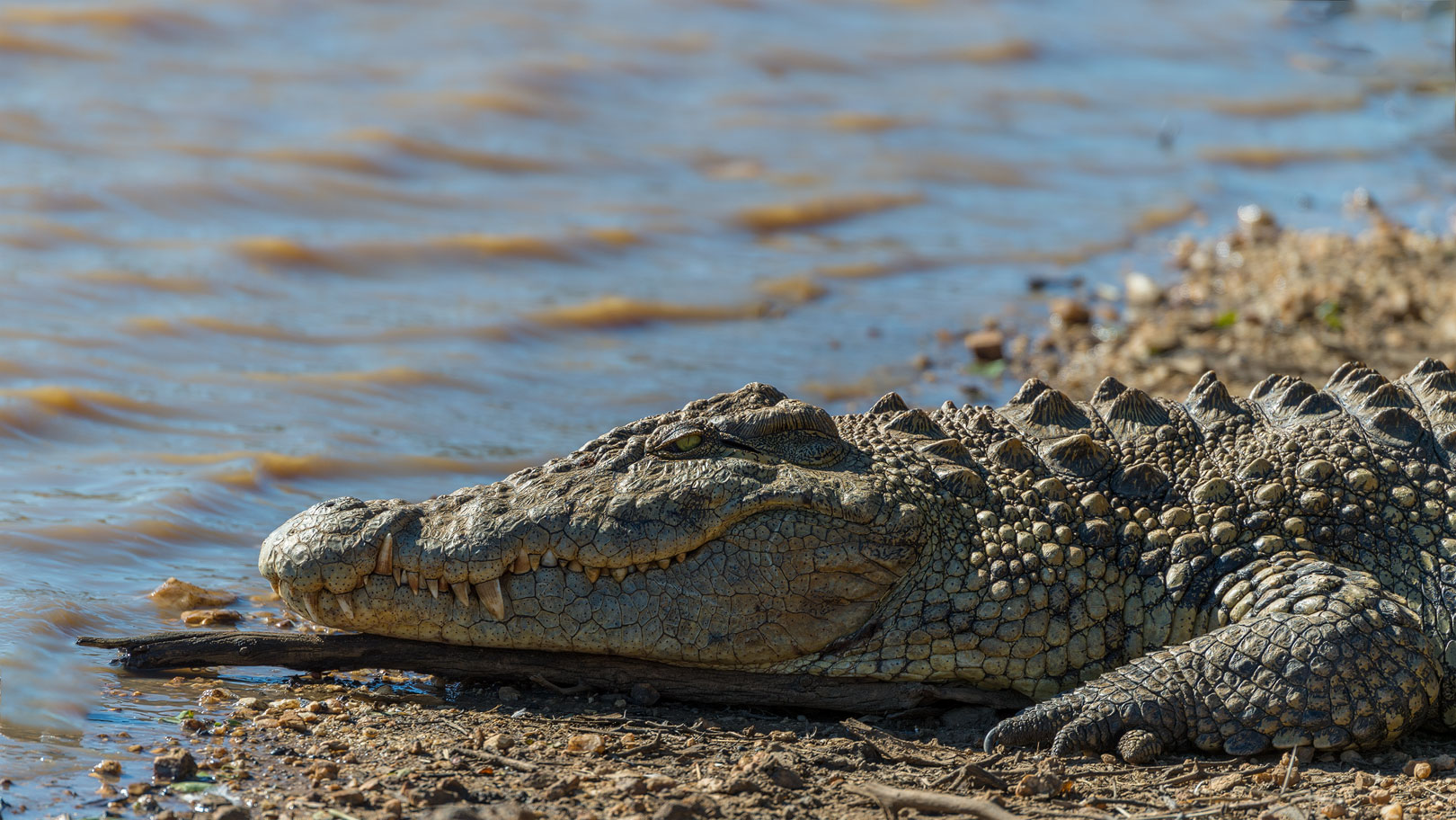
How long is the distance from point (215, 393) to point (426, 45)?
8.39 meters

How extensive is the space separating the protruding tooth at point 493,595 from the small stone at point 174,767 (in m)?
0.86

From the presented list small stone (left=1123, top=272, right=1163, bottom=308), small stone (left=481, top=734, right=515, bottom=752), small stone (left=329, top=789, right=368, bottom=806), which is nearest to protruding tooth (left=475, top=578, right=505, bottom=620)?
small stone (left=481, top=734, right=515, bottom=752)

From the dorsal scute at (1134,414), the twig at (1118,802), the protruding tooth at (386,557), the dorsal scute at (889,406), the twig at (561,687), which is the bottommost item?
the twig at (561,687)

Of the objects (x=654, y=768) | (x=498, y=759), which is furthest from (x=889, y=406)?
(x=498, y=759)

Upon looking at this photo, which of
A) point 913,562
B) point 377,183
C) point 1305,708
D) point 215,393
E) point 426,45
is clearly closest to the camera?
point 1305,708

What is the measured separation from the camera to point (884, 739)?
3.98m

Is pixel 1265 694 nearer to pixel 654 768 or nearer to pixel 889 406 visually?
pixel 889 406

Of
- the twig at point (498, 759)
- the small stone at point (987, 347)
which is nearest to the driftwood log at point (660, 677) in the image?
the twig at point (498, 759)

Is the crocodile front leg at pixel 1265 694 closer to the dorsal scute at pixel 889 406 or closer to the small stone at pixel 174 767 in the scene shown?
the dorsal scute at pixel 889 406

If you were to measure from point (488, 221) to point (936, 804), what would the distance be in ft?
25.0

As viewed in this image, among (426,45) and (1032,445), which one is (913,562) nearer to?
(1032,445)

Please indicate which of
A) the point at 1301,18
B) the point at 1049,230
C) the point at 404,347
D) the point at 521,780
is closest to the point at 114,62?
the point at 404,347

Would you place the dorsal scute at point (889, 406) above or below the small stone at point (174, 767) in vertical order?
above

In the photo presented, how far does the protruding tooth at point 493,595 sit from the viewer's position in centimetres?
402
